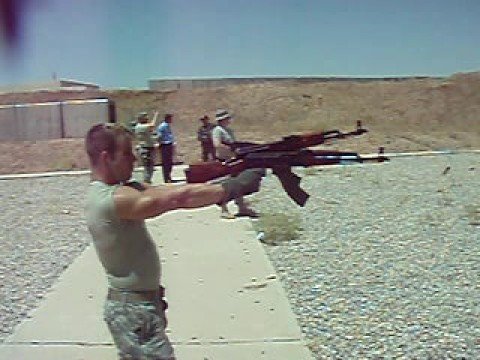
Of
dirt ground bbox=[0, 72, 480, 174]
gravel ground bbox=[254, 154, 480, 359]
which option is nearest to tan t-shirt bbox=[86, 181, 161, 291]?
gravel ground bbox=[254, 154, 480, 359]

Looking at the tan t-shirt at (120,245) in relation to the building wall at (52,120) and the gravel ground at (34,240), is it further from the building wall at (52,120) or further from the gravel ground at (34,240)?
the building wall at (52,120)

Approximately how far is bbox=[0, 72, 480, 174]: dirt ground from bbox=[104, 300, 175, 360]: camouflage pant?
2160 centimetres

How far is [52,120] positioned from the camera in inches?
1053

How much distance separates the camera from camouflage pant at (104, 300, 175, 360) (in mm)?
2908

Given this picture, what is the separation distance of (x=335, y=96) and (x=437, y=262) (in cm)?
2922

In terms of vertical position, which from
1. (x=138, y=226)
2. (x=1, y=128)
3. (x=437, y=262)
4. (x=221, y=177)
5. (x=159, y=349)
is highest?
(x=221, y=177)

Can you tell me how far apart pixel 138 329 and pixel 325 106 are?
31506mm

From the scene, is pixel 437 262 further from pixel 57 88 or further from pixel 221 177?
pixel 57 88

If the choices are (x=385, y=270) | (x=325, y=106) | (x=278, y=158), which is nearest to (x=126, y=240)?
(x=278, y=158)

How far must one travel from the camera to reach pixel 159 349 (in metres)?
2.94

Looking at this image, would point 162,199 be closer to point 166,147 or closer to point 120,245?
point 120,245

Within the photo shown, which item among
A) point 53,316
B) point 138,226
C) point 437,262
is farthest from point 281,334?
point 437,262

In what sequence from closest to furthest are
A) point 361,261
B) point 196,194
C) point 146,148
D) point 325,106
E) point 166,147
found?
point 196,194 < point 361,261 < point 146,148 < point 166,147 < point 325,106

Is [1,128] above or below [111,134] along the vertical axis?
below
